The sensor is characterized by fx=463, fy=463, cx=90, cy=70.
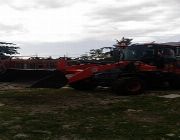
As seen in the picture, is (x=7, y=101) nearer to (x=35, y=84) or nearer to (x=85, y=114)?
(x=35, y=84)

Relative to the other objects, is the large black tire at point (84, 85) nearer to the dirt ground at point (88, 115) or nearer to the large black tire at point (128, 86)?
the dirt ground at point (88, 115)

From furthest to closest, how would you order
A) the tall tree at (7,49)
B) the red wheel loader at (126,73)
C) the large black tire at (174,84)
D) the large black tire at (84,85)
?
the tall tree at (7,49) < the large black tire at (174,84) < the large black tire at (84,85) < the red wheel loader at (126,73)

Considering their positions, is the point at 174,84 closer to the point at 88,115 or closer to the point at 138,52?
the point at 138,52

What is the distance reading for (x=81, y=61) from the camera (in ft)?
57.5

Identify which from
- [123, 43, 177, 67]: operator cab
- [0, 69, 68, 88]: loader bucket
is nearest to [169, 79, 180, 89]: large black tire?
[123, 43, 177, 67]: operator cab

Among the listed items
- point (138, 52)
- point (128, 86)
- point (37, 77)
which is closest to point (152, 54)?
point (138, 52)

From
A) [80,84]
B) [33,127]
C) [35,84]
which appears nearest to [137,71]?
[80,84]

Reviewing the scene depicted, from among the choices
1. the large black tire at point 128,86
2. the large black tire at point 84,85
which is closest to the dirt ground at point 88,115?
the large black tire at point 128,86

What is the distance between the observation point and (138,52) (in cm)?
1614

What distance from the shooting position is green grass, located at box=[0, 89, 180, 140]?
27.8ft

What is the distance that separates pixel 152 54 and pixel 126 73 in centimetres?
139

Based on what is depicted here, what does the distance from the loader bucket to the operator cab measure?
2811 mm

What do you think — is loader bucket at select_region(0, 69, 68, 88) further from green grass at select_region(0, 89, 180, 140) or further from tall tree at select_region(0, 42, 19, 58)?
tall tree at select_region(0, 42, 19, 58)

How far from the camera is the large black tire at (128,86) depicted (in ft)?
48.1
